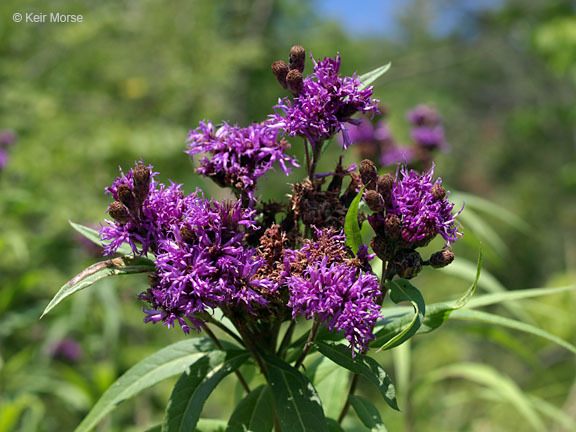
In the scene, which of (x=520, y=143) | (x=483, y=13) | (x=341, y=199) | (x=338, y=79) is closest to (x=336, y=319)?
(x=341, y=199)

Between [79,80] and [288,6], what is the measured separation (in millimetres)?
6500

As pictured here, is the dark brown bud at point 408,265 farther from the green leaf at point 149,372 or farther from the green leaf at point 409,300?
the green leaf at point 149,372

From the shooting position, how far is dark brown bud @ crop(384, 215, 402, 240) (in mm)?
968

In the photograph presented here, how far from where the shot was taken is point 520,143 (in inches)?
676

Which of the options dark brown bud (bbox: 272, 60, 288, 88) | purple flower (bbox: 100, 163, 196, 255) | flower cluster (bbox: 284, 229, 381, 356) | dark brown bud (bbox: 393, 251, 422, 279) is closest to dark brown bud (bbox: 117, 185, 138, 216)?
purple flower (bbox: 100, 163, 196, 255)

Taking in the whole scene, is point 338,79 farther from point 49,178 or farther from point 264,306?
point 49,178

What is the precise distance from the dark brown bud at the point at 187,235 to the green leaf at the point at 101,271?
0.11 m

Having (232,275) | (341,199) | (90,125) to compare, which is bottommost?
(232,275)

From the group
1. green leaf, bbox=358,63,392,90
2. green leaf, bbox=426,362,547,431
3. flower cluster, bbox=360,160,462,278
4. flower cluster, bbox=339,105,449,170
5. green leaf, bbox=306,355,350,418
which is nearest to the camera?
flower cluster, bbox=360,160,462,278

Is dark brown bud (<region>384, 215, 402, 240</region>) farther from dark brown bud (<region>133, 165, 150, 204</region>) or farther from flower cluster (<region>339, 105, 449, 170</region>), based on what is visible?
flower cluster (<region>339, 105, 449, 170</region>)

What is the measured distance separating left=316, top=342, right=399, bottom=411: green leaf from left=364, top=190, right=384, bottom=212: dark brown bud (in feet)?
0.92

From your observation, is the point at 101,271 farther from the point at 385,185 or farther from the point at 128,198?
the point at 385,185

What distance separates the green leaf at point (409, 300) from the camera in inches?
34.7

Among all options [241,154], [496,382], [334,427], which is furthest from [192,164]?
[496,382]
